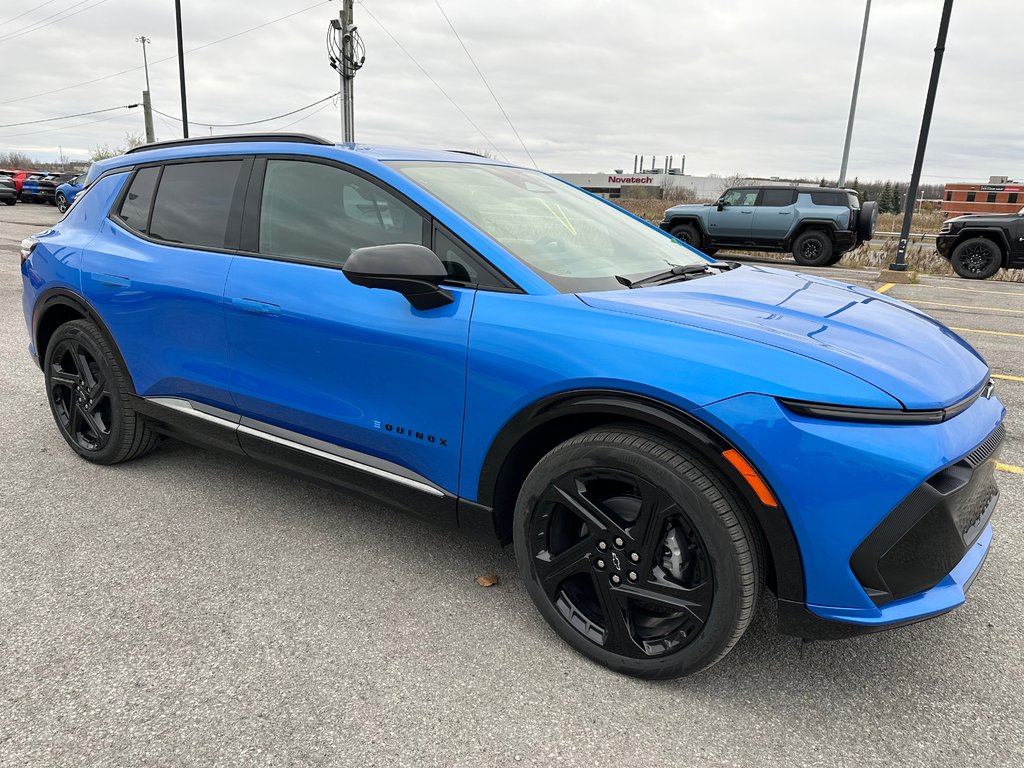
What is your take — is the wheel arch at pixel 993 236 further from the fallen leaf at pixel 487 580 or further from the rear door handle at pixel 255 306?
the rear door handle at pixel 255 306

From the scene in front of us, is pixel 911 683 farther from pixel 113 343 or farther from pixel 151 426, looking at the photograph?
pixel 113 343

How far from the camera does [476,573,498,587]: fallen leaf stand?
8.91ft

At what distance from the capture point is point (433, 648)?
7.63 ft

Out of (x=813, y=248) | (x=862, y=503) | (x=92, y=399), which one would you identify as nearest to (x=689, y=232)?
(x=813, y=248)

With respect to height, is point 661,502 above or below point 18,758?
above

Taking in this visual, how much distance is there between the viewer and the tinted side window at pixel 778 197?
15.9 m

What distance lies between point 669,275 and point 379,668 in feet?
5.82

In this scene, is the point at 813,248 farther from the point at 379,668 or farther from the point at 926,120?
the point at 379,668

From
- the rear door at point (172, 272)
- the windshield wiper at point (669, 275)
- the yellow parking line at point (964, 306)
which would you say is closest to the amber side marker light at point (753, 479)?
the windshield wiper at point (669, 275)

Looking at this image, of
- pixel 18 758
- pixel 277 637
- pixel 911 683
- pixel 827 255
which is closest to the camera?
pixel 18 758

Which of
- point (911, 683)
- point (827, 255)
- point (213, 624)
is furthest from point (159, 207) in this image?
point (827, 255)

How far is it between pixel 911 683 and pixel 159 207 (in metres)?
3.65

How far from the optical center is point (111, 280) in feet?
11.0

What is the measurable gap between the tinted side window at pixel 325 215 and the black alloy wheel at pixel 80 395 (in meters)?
1.40
